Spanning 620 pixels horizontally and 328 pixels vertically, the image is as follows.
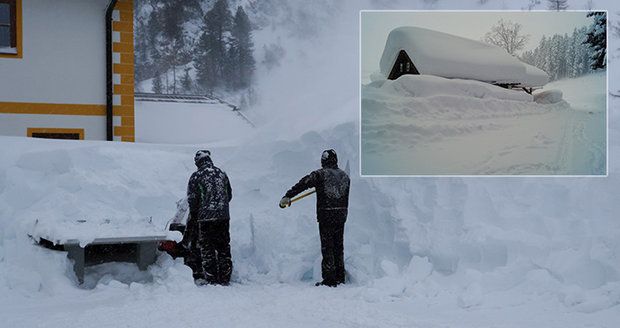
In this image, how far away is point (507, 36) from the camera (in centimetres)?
803

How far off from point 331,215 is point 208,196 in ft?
3.93

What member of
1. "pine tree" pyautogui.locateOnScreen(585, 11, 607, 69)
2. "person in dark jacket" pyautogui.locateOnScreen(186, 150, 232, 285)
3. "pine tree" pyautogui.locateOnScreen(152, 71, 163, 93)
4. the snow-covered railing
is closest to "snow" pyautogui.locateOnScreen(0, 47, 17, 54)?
the snow-covered railing

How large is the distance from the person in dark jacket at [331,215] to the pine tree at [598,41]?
336 centimetres

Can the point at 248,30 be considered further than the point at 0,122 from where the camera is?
Yes

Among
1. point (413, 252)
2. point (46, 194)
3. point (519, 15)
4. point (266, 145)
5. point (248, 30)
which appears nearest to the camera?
point (413, 252)

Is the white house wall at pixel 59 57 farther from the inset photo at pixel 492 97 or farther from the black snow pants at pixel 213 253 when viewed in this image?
the inset photo at pixel 492 97

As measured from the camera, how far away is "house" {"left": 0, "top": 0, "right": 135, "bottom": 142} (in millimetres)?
9414

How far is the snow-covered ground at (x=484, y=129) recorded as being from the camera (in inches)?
310

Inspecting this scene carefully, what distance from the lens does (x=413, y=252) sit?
22.7ft

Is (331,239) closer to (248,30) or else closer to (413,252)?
(413,252)

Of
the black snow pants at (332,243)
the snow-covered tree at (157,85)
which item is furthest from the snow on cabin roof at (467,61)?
the snow-covered tree at (157,85)

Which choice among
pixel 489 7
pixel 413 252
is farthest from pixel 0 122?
pixel 489 7

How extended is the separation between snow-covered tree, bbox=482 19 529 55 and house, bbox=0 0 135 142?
16.3ft

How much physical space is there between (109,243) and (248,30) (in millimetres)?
5210
